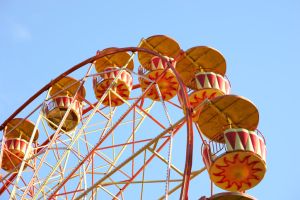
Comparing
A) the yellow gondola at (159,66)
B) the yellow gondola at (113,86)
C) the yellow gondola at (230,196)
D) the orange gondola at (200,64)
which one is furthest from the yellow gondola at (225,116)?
the yellow gondola at (113,86)

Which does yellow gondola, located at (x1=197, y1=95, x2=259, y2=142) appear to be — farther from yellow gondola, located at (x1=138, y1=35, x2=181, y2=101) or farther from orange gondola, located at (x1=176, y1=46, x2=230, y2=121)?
yellow gondola, located at (x1=138, y1=35, x2=181, y2=101)

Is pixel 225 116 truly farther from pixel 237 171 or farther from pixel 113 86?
pixel 113 86

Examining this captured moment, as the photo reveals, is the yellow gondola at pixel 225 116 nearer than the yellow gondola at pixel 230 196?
No

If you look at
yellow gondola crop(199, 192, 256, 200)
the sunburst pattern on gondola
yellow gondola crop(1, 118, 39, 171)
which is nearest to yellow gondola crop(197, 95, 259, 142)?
the sunburst pattern on gondola

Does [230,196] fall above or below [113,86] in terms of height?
below

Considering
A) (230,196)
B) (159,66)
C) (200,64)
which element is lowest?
(230,196)

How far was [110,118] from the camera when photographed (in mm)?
15297

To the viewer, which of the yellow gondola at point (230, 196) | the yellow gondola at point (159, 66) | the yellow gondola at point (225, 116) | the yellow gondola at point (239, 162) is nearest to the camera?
the yellow gondola at point (230, 196)

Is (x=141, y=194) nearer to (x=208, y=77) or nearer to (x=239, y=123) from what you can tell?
(x=239, y=123)

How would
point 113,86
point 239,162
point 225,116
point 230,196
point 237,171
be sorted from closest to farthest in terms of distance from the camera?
point 230,196 < point 239,162 < point 237,171 < point 225,116 < point 113,86

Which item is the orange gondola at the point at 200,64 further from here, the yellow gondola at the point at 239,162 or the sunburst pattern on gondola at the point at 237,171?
the sunburst pattern on gondola at the point at 237,171

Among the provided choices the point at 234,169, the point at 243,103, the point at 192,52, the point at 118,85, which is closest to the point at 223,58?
the point at 192,52

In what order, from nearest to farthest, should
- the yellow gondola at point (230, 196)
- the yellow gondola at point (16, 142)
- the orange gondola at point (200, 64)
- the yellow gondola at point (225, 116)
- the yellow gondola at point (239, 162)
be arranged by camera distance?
1. the yellow gondola at point (230, 196)
2. the yellow gondola at point (239, 162)
3. the yellow gondola at point (225, 116)
4. the orange gondola at point (200, 64)
5. the yellow gondola at point (16, 142)

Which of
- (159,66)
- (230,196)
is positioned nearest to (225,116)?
(230,196)
